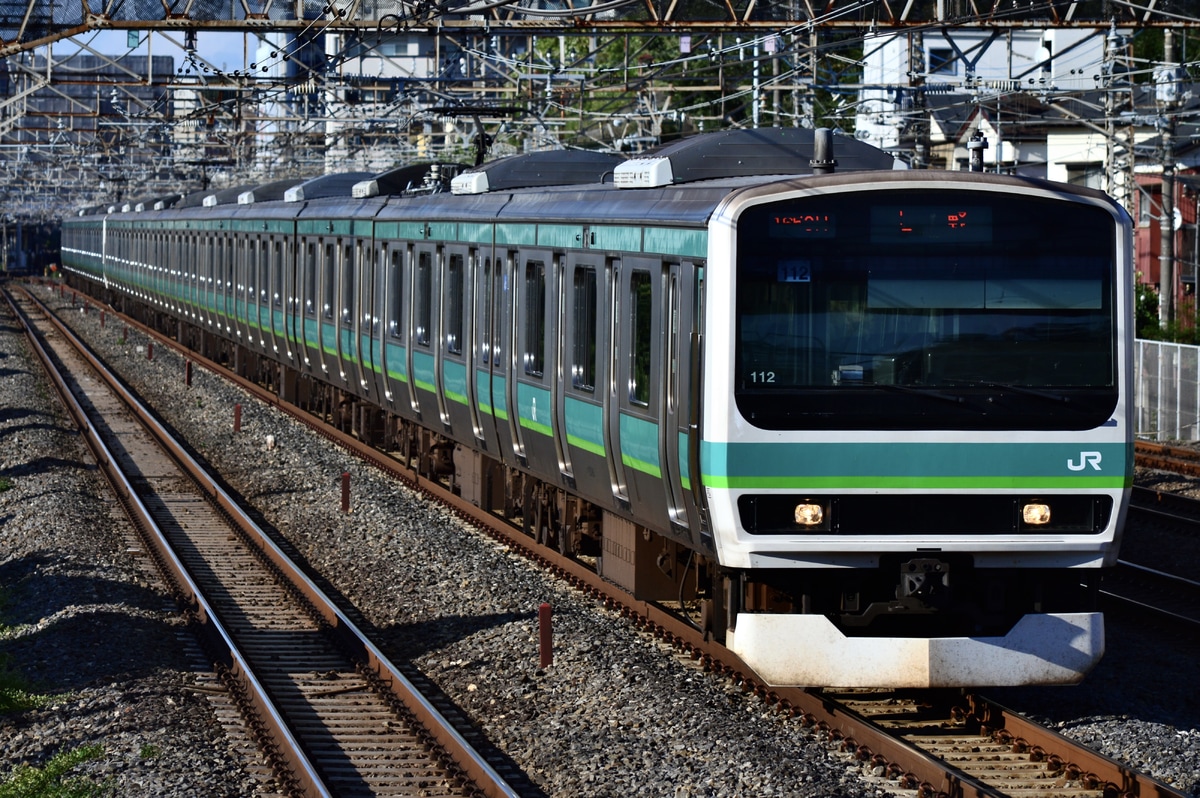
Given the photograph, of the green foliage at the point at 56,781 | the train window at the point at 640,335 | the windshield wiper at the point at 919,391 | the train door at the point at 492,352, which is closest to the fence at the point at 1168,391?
the train door at the point at 492,352

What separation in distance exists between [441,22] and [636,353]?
242 inches

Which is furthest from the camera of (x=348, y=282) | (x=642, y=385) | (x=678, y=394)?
(x=348, y=282)

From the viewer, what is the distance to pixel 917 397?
27.5 ft

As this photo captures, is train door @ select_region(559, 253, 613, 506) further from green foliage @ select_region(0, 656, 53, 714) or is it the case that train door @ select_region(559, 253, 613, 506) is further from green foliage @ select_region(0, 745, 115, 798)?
green foliage @ select_region(0, 745, 115, 798)

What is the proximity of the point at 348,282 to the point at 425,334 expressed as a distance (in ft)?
13.6

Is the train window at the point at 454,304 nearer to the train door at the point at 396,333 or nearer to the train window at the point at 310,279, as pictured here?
the train door at the point at 396,333

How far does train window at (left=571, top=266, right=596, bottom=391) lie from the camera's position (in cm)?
1091

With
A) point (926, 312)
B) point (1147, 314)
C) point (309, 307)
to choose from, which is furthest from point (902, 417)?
point (1147, 314)

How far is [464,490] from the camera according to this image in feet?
52.4

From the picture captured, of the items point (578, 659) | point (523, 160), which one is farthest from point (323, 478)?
point (578, 659)

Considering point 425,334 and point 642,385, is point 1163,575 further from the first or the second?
point 425,334

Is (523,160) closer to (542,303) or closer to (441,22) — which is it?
(441,22)

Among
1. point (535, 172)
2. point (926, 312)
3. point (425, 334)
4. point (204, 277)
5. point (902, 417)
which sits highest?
point (535, 172)

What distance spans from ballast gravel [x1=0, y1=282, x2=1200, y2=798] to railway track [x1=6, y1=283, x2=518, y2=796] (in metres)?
0.25
